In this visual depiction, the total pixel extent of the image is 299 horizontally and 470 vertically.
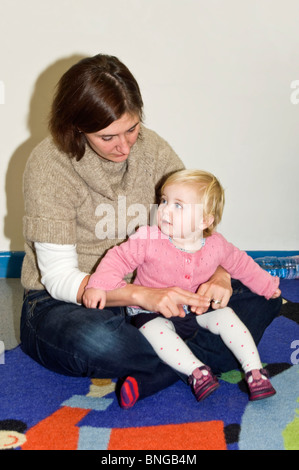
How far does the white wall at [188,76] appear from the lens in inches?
74.2

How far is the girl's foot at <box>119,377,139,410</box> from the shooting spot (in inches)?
43.3

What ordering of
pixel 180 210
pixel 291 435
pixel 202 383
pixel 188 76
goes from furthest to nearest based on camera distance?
pixel 188 76, pixel 180 210, pixel 202 383, pixel 291 435

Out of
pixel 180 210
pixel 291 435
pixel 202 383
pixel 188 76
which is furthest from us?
pixel 188 76

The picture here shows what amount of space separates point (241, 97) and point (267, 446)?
136 centimetres

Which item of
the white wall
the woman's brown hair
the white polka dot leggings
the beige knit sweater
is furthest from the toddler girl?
the white wall

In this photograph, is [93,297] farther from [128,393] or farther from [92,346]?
[128,393]

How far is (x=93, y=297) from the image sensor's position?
114 centimetres

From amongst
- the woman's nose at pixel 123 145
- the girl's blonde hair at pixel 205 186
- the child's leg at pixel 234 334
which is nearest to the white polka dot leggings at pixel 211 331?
the child's leg at pixel 234 334

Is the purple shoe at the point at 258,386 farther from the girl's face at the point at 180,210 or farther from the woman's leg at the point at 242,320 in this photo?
the girl's face at the point at 180,210

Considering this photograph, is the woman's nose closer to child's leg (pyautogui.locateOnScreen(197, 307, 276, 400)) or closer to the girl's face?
the girl's face

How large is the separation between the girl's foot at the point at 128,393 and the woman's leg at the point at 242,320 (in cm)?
19

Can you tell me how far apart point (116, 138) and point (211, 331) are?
1.64 ft

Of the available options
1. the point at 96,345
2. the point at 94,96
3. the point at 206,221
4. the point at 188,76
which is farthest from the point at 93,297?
the point at 188,76

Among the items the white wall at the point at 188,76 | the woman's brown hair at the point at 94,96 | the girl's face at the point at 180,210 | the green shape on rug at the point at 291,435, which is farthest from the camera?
the white wall at the point at 188,76
